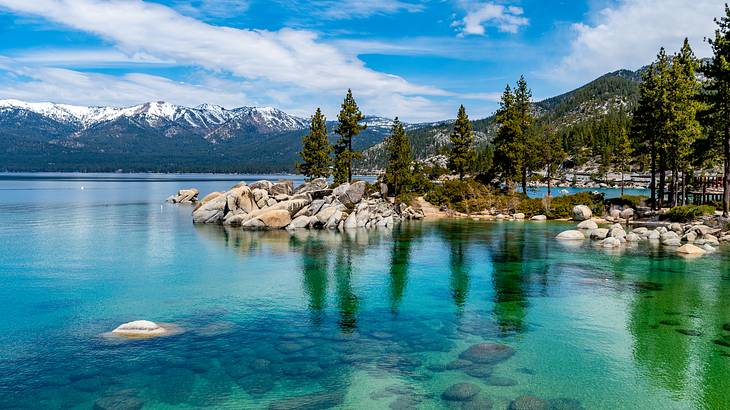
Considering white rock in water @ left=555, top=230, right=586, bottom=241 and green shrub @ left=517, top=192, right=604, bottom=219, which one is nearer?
white rock in water @ left=555, top=230, right=586, bottom=241

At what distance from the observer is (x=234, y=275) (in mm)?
39562

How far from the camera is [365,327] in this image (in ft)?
→ 86.0

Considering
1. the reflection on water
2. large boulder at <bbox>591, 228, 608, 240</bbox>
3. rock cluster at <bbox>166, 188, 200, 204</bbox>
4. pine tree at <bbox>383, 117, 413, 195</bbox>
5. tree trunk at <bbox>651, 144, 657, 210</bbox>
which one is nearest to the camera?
the reflection on water

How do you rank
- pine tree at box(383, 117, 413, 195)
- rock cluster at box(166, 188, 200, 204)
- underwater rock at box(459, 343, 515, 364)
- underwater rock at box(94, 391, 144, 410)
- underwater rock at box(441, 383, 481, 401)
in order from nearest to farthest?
1. underwater rock at box(94, 391, 144, 410)
2. underwater rock at box(441, 383, 481, 401)
3. underwater rock at box(459, 343, 515, 364)
4. pine tree at box(383, 117, 413, 195)
5. rock cluster at box(166, 188, 200, 204)

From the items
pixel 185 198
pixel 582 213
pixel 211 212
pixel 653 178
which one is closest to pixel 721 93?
pixel 653 178

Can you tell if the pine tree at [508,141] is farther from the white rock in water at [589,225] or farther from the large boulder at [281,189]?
the large boulder at [281,189]

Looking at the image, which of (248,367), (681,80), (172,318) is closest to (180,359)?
(248,367)

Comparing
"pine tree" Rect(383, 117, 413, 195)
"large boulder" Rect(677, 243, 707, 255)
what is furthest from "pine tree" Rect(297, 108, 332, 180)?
"large boulder" Rect(677, 243, 707, 255)

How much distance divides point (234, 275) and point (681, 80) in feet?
203

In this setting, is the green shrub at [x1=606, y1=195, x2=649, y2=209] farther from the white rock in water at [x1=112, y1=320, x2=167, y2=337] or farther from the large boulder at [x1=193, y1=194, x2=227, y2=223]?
the white rock in water at [x1=112, y1=320, x2=167, y2=337]

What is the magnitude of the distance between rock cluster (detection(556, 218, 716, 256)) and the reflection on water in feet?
12.2

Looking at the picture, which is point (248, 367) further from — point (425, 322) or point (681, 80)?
point (681, 80)

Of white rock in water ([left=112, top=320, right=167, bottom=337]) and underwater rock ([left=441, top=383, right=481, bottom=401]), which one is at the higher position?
white rock in water ([left=112, top=320, right=167, bottom=337])

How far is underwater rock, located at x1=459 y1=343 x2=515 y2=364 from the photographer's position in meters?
21.5
